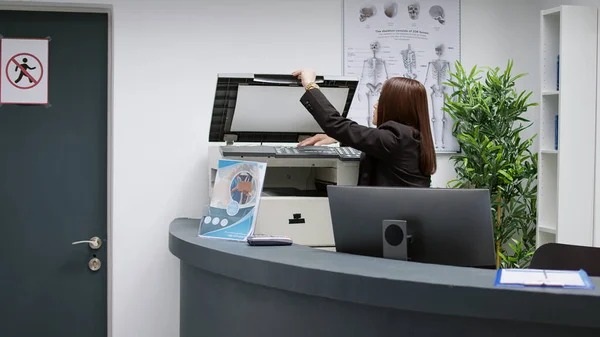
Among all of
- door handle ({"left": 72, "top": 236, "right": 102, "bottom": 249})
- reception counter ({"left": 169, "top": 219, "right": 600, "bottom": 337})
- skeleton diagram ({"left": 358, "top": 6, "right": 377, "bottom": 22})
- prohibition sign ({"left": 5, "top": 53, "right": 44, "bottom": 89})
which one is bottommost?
door handle ({"left": 72, "top": 236, "right": 102, "bottom": 249})

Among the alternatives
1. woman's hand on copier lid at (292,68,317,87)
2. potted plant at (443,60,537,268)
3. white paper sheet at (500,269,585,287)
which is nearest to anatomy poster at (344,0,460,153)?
potted plant at (443,60,537,268)

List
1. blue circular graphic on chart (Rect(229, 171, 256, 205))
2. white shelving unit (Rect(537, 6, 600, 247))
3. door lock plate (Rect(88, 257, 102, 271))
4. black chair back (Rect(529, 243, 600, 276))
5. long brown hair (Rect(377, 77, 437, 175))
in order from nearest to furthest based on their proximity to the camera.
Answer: black chair back (Rect(529, 243, 600, 276)) < blue circular graphic on chart (Rect(229, 171, 256, 205)) < long brown hair (Rect(377, 77, 437, 175)) < white shelving unit (Rect(537, 6, 600, 247)) < door lock plate (Rect(88, 257, 102, 271))

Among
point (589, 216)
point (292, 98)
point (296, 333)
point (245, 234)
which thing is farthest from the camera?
point (589, 216)

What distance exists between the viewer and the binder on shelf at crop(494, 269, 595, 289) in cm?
155

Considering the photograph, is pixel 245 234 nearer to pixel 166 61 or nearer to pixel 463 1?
pixel 166 61

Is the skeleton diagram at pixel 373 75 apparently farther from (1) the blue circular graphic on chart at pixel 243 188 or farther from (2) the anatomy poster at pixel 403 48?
(1) the blue circular graphic on chart at pixel 243 188

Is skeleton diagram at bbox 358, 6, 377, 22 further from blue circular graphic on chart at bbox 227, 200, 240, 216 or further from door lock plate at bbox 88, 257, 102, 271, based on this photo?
door lock plate at bbox 88, 257, 102, 271

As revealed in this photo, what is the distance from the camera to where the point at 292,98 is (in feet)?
10.5

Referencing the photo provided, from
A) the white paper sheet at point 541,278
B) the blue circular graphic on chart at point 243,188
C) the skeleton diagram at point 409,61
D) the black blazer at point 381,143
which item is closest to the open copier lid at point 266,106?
the black blazer at point 381,143

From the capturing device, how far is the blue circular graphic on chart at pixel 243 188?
8.12 feet

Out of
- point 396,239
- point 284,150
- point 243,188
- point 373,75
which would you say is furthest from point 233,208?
point 373,75

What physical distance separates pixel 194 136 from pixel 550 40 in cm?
198

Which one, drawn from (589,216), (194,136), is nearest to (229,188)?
(194,136)

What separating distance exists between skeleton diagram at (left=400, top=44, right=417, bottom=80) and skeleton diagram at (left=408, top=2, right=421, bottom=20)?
185 mm
